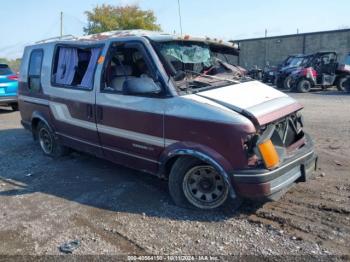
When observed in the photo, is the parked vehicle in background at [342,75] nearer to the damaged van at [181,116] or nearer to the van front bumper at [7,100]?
the damaged van at [181,116]

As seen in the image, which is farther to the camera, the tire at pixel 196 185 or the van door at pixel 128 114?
the van door at pixel 128 114

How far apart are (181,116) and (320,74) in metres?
16.6

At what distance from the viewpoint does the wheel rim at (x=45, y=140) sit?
669 cm

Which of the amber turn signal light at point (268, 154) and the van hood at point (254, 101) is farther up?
the van hood at point (254, 101)

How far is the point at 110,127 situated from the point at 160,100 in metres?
1.04

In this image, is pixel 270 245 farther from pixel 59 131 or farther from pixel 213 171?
pixel 59 131

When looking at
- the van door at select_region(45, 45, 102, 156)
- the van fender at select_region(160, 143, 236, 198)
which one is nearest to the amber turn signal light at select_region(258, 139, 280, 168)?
the van fender at select_region(160, 143, 236, 198)

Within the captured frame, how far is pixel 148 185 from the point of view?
5.22m

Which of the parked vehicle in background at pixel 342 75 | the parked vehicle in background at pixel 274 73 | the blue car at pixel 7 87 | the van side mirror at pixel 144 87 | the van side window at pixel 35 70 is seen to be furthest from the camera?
the parked vehicle in background at pixel 274 73

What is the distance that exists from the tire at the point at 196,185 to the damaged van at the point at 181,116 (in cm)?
1

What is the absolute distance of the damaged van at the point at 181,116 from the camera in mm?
3912

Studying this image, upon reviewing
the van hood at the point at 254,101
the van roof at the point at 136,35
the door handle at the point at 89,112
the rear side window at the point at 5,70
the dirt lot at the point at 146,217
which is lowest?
the dirt lot at the point at 146,217

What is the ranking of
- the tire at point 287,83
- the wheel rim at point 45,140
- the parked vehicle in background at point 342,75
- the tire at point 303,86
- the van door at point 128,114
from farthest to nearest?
the tire at point 287,83 < the parked vehicle in background at point 342,75 < the tire at point 303,86 < the wheel rim at point 45,140 < the van door at point 128,114

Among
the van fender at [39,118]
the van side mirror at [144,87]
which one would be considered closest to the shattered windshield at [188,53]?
the van side mirror at [144,87]
